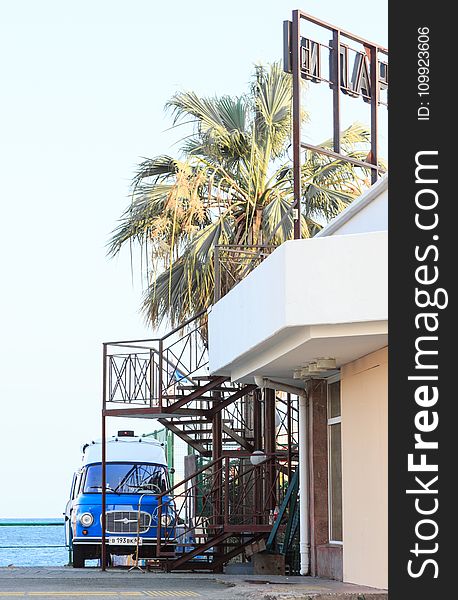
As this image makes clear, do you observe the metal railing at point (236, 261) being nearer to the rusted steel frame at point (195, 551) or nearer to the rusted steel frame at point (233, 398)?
the rusted steel frame at point (233, 398)

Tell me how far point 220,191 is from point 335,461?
9.58 m

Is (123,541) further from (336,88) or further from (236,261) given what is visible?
(336,88)

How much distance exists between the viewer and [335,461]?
57.0ft

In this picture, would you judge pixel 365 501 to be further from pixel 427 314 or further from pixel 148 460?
pixel 148 460

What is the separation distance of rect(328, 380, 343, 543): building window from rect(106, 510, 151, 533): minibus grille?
5366mm

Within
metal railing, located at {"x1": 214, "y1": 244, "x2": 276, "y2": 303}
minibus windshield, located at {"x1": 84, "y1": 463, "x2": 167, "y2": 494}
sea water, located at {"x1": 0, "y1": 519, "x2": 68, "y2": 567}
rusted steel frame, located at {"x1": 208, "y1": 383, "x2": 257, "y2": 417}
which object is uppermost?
metal railing, located at {"x1": 214, "y1": 244, "x2": 276, "y2": 303}

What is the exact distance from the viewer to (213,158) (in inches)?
1027

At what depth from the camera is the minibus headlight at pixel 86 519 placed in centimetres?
2191

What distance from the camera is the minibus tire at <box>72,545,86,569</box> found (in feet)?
71.8

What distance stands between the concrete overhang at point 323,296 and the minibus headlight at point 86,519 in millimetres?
8379

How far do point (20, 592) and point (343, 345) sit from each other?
4.92m

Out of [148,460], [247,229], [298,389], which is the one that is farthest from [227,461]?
[247,229]

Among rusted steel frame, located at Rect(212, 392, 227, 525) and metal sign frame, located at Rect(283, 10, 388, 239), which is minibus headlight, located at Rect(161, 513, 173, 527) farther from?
metal sign frame, located at Rect(283, 10, 388, 239)

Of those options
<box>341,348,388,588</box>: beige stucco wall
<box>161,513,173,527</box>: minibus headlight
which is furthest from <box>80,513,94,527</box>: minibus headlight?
<box>341,348,388,588</box>: beige stucco wall
